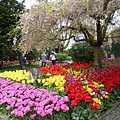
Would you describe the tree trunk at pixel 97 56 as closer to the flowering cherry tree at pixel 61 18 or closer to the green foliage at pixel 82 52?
the flowering cherry tree at pixel 61 18

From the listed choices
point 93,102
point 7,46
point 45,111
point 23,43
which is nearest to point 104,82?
point 93,102

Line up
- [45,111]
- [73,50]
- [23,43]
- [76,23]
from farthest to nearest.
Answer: [73,50], [23,43], [76,23], [45,111]

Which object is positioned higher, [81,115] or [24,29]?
[24,29]

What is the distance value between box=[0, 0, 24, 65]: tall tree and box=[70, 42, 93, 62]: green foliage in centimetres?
592

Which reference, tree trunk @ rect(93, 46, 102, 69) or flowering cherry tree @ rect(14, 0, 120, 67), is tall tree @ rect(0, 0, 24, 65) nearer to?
flowering cherry tree @ rect(14, 0, 120, 67)

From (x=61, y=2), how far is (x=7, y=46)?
1119 cm

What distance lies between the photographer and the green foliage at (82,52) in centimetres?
1140

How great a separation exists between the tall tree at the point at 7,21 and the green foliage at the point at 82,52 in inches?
233

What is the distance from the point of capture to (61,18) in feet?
22.1

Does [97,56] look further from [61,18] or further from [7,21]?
[7,21]

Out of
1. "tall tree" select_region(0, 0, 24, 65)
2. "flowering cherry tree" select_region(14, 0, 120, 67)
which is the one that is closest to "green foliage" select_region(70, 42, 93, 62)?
"flowering cherry tree" select_region(14, 0, 120, 67)

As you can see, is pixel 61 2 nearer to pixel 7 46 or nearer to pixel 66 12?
pixel 66 12

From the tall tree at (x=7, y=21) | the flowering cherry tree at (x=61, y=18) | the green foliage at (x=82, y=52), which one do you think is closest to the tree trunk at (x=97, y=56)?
the flowering cherry tree at (x=61, y=18)

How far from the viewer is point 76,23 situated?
22.0 feet
